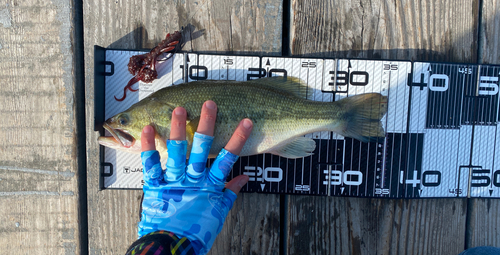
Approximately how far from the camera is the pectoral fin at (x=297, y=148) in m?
2.02

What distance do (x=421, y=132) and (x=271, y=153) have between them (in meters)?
1.25

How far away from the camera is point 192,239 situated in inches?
67.5

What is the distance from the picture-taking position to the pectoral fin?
202cm

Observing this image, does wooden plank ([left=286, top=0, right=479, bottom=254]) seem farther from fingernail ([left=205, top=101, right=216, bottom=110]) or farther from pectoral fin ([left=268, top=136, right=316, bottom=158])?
fingernail ([left=205, top=101, right=216, bottom=110])

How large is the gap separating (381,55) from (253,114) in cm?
126

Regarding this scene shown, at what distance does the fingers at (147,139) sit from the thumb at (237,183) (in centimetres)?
63

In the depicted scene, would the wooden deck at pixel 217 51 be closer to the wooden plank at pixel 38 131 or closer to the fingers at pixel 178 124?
the wooden plank at pixel 38 131

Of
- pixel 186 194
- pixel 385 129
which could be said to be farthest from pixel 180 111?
pixel 385 129

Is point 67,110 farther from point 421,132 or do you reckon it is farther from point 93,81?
point 421,132

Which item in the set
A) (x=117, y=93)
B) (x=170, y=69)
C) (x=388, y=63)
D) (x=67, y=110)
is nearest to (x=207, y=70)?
(x=170, y=69)

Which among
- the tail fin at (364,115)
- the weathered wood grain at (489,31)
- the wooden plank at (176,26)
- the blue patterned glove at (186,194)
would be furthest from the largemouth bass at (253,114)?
the weathered wood grain at (489,31)

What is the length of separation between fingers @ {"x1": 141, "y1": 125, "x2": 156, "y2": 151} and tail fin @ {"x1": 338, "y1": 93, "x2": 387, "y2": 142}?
4.53 ft

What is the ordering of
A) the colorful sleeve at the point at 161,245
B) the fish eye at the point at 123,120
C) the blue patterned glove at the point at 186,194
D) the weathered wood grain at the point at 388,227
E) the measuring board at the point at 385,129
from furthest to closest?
the weathered wood grain at the point at 388,227 → the measuring board at the point at 385,129 → the fish eye at the point at 123,120 → the blue patterned glove at the point at 186,194 → the colorful sleeve at the point at 161,245

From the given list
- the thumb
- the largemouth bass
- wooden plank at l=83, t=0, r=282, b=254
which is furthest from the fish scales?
wooden plank at l=83, t=0, r=282, b=254
